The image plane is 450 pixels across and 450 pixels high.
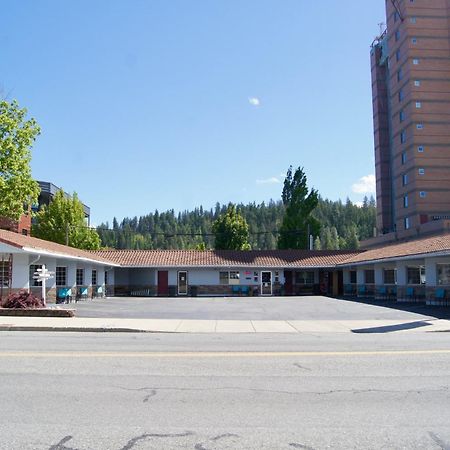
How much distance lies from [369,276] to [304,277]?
7236 mm

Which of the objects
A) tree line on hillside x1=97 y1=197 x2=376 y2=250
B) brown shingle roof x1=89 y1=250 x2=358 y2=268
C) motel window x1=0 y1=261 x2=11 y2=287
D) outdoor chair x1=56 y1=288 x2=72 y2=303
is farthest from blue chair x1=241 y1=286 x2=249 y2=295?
tree line on hillside x1=97 y1=197 x2=376 y2=250

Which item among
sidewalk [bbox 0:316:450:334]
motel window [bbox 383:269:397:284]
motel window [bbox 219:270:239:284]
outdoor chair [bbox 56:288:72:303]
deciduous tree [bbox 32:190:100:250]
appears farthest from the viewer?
deciduous tree [bbox 32:190:100:250]

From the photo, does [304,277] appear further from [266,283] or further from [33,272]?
[33,272]

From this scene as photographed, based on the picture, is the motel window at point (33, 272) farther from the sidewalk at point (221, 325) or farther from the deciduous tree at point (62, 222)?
the deciduous tree at point (62, 222)

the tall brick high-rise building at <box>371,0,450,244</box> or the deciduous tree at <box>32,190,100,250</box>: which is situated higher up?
the tall brick high-rise building at <box>371,0,450,244</box>

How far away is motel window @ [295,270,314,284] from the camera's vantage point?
46.4m

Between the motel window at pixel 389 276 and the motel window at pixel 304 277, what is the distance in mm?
10882

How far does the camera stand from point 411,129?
181 feet

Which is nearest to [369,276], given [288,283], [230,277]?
[288,283]

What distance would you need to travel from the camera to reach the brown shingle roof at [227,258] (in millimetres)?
44141

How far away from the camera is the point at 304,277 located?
4656 centimetres

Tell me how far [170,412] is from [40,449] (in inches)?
69.3

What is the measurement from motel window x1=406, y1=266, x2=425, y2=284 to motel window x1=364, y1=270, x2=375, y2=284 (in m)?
8.19

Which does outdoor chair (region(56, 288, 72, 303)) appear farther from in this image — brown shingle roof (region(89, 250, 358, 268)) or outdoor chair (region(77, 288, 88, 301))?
brown shingle roof (region(89, 250, 358, 268))
